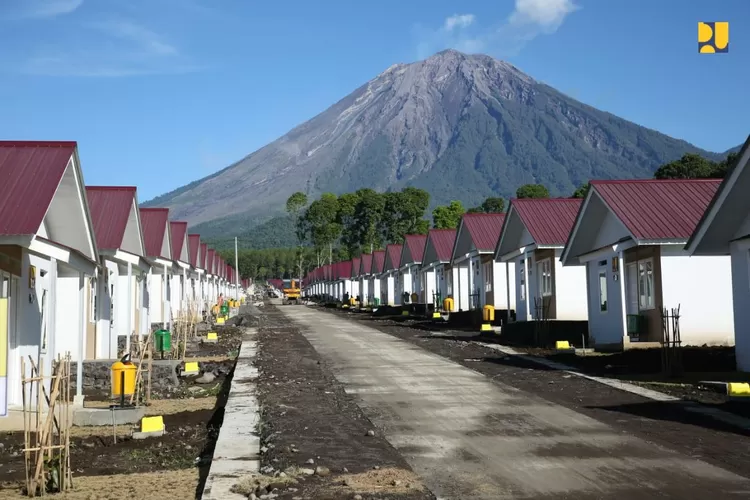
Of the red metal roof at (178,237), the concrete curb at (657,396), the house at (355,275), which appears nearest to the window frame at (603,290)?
the concrete curb at (657,396)

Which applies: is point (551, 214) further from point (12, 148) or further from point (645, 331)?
point (12, 148)

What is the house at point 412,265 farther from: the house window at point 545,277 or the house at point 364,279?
the house window at point 545,277

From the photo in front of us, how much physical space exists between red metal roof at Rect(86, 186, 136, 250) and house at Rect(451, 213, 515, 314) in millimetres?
18728

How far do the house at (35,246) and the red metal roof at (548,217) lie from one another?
19.2 meters

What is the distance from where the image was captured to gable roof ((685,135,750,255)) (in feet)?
53.8

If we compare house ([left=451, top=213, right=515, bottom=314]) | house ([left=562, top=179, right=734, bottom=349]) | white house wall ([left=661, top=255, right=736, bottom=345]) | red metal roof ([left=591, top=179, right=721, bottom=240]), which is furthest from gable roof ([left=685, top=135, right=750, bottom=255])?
house ([left=451, top=213, right=515, bottom=314])

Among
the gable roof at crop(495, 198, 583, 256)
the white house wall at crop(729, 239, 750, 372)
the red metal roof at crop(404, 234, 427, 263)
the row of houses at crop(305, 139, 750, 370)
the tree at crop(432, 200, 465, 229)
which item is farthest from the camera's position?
the tree at crop(432, 200, 465, 229)

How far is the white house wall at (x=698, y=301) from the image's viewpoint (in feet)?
75.5

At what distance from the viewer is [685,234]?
22.7 meters

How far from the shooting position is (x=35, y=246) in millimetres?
12570

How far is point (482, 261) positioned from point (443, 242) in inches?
354

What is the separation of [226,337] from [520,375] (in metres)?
17.9

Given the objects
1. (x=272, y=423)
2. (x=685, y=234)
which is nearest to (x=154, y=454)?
(x=272, y=423)

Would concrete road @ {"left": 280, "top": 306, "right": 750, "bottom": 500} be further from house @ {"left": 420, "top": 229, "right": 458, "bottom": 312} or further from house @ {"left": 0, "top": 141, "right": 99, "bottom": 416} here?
house @ {"left": 420, "top": 229, "right": 458, "bottom": 312}
